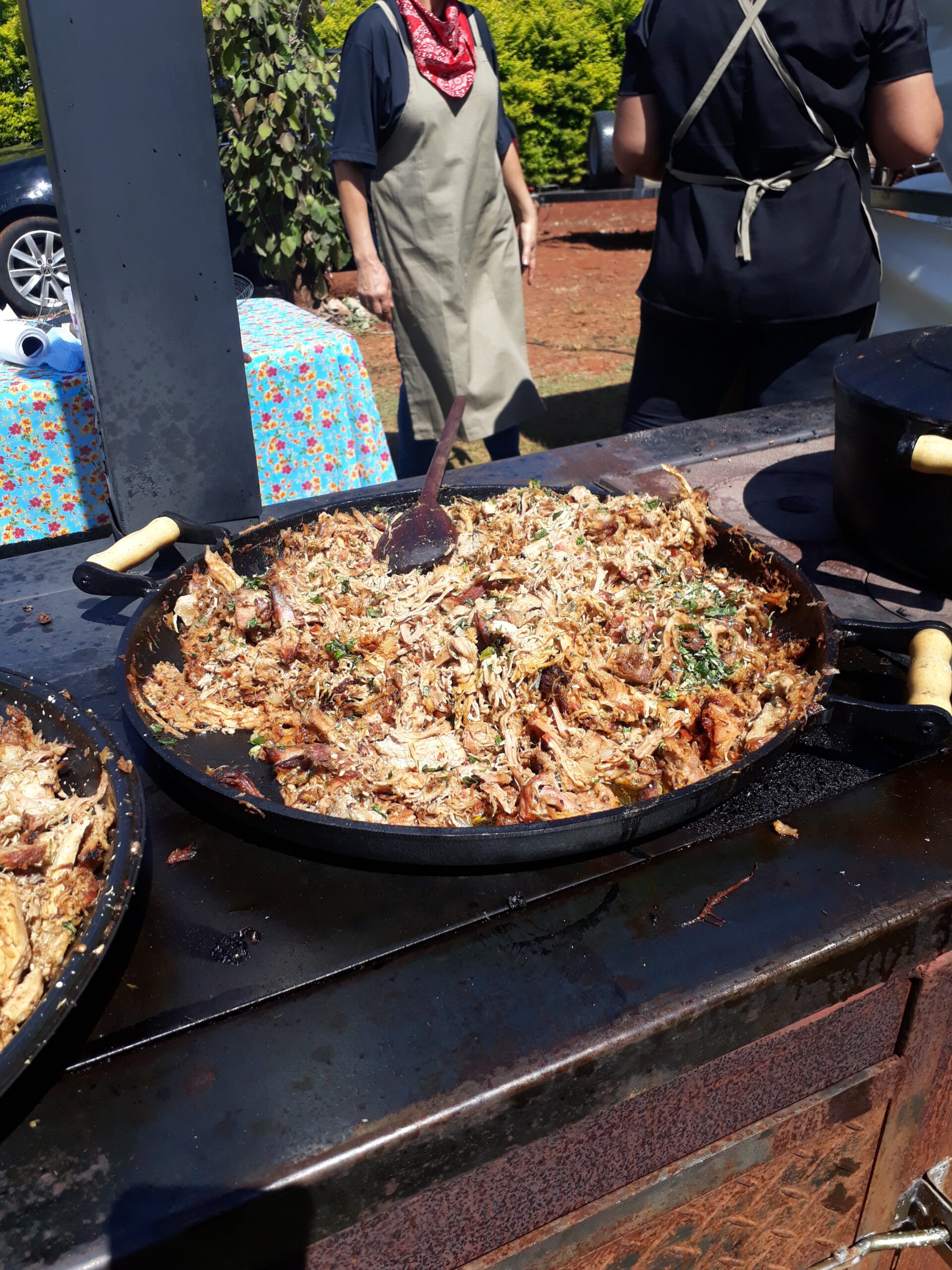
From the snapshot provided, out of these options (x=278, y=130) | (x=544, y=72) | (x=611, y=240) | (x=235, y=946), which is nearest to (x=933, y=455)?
(x=235, y=946)

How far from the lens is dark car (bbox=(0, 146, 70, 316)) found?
23.5 feet

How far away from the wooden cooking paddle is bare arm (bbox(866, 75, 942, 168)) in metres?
2.17

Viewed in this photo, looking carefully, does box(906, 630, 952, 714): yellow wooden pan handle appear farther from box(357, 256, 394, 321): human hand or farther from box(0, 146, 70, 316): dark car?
box(0, 146, 70, 316): dark car

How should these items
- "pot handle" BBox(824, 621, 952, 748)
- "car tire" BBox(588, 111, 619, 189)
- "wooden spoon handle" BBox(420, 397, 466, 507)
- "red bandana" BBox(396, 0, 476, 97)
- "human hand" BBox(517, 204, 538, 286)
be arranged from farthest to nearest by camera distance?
"car tire" BBox(588, 111, 619, 189)
"human hand" BBox(517, 204, 538, 286)
"red bandana" BBox(396, 0, 476, 97)
"wooden spoon handle" BBox(420, 397, 466, 507)
"pot handle" BBox(824, 621, 952, 748)

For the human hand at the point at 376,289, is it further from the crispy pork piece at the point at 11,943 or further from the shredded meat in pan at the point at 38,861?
the crispy pork piece at the point at 11,943

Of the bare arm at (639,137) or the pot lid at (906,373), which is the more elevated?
the bare arm at (639,137)

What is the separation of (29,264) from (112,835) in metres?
7.28

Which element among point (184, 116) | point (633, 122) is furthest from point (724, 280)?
point (184, 116)

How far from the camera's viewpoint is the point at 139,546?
2.20 m

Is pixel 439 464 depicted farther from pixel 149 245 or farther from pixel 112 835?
pixel 112 835

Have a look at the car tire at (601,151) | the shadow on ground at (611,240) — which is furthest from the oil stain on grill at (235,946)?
the shadow on ground at (611,240)

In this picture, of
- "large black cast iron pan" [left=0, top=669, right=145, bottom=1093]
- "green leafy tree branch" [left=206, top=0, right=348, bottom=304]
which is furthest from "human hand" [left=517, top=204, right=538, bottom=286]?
"large black cast iron pan" [left=0, top=669, right=145, bottom=1093]

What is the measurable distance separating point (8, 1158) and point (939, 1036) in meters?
1.59

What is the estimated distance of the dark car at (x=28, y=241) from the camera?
23.5ft
